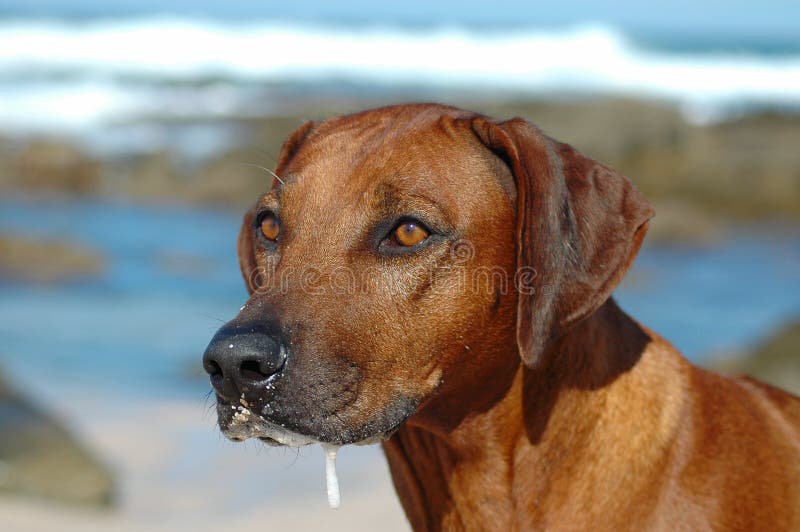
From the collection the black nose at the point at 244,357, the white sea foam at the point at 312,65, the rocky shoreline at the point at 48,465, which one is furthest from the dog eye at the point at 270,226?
the white sea foam at the point at 312,65

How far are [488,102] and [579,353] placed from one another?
2227 cm

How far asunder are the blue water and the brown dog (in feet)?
17.8

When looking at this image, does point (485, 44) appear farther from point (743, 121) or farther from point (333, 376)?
point (333, 376)

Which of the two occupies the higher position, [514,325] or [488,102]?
[514,325]

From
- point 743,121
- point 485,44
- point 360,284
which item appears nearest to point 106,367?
point 360,284

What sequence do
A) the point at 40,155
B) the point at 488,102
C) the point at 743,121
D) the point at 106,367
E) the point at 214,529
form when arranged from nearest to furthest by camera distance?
the point at 214,529 → the point at 106,367 → the point at 40,155 → the point at 743,121 → the point at 488,102

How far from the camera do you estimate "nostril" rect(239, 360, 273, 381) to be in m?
3.01

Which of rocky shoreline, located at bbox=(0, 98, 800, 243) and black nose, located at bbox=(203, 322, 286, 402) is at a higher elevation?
black nose, located at bbox=(203, 322, 286, 402)

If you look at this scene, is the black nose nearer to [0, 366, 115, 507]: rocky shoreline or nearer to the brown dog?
the brown dog

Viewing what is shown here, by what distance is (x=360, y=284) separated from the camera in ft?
10.8

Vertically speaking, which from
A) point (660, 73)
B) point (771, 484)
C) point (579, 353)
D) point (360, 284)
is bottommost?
point (660, 73)

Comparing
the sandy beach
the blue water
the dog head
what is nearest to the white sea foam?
the blue water

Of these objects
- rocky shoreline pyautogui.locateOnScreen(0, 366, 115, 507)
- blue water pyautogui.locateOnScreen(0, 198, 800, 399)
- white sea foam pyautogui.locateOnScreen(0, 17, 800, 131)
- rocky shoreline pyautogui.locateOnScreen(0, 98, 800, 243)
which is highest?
rocky shoreline pyautogui.locateOnScreen(0, 366, 115, 507)

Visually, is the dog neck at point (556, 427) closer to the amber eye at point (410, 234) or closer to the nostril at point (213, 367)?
the amber eye at point (410, 234)
